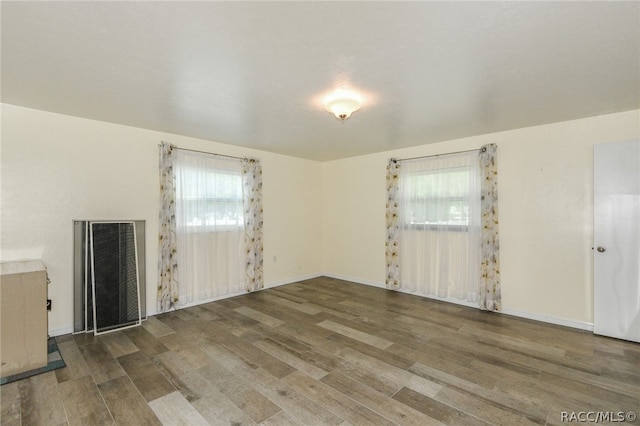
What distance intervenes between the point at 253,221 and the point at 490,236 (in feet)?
11.7

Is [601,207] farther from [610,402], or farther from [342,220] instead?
[342,220]

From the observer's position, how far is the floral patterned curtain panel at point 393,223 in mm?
5016

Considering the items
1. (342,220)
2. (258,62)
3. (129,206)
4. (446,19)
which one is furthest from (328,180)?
Answer: (446,19)

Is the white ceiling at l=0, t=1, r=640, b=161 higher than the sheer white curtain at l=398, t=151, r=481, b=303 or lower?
higher

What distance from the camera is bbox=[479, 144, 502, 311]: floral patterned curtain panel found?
3.97 m

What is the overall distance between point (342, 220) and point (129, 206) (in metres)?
3.65

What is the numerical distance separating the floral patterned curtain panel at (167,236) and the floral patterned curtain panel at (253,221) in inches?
44.8

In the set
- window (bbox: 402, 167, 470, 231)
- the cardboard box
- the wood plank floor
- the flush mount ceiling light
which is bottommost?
the wood plank floor

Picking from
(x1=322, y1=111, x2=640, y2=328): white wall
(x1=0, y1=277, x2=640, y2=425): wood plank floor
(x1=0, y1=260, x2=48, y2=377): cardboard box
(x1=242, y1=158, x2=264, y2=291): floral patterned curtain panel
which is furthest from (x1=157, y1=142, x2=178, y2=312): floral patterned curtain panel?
(x1=322, y1=111, x2=640, y2=328): white wall

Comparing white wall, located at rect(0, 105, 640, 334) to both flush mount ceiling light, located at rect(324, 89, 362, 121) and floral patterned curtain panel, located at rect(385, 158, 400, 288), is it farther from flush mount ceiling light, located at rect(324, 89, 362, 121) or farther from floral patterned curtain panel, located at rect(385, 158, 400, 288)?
flush mount ceiling light, located at rect(324, 89, 362, 121)

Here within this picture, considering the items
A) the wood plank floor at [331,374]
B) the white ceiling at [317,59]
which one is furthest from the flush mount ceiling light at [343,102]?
the wood plank floor at [331,374]

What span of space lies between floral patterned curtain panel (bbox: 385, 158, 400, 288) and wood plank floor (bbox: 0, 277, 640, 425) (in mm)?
1289

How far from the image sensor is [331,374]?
245 cm

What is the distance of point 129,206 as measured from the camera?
12.2 ft
